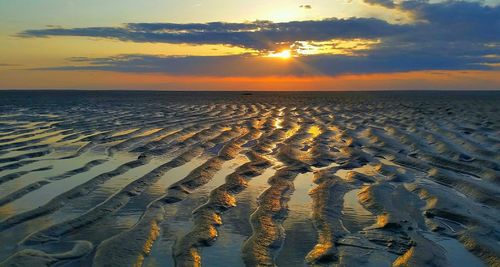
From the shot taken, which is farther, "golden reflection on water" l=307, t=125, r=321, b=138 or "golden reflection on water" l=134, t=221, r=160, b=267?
"golden reflection on water" l=307, t=125, r=321, b=138

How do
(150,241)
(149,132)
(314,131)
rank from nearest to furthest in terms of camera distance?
(150,241)
(149,132)
(314,131)

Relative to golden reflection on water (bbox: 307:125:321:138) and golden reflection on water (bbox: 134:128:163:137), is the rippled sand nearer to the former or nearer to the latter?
golden reflection on water (bbox: 134:128:163:137)

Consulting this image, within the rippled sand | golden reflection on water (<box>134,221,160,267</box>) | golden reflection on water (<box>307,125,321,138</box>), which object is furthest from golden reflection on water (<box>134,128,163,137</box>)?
golden reflection on water (<box>134,221,160,267</box>)

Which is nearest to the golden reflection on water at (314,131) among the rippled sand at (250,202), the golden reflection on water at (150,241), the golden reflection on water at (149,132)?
the rippled sand at (250,202)

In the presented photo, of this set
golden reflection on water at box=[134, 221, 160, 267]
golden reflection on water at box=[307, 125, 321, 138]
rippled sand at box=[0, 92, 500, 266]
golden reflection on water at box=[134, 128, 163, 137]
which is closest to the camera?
golden reflection on water at box=[134, 221, 160, 267]

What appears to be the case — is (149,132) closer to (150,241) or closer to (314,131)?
(314,131)

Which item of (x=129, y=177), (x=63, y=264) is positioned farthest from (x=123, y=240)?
(x=129, y=177)

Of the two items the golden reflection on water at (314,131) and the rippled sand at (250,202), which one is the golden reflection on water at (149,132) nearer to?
the rippled sand at (250,202)

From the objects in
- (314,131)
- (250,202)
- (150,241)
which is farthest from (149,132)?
(150,241)

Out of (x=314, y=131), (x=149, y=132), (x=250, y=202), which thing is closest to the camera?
(x=250, y=202)

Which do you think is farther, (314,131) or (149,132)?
(314,131)

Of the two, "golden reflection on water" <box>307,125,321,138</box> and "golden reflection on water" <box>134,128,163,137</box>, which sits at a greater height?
"golden reflection on water" <box>307,125,321,138</box>
